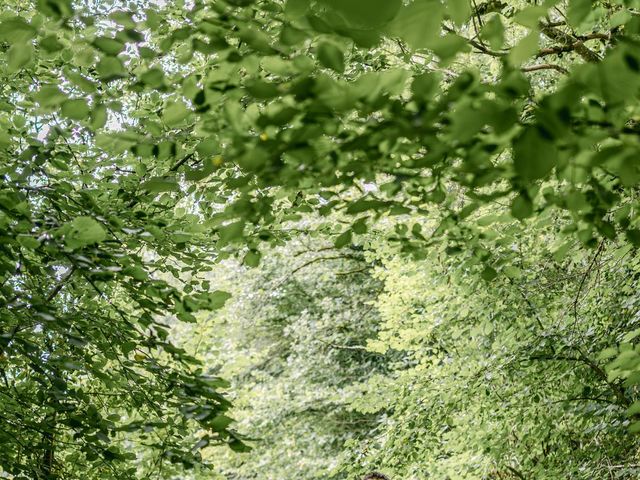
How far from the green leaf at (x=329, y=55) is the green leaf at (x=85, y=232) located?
1130 millimetres

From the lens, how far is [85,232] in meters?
2.31

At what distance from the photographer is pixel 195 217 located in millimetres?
3787

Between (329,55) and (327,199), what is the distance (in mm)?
1034

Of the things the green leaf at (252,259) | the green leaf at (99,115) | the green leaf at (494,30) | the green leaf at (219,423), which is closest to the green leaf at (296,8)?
the green leaf at (494,30)

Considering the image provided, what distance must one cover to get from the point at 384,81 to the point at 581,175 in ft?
2.28

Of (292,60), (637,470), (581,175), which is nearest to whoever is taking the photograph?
(292,60)

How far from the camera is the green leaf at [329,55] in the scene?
4.69 feet

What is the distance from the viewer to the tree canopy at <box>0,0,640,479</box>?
142 centimetres

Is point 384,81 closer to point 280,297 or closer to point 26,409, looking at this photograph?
point 26,409

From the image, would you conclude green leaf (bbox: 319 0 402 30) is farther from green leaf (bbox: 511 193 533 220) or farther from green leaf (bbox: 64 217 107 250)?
green leaf (bbox: 64 217 107 250)

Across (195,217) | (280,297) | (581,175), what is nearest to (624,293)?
(195,217)

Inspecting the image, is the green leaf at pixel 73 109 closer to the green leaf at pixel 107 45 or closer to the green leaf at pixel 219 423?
the green leaf at pixel 107 45

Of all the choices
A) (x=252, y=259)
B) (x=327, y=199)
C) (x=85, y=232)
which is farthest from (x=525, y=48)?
(x=85, y=232)

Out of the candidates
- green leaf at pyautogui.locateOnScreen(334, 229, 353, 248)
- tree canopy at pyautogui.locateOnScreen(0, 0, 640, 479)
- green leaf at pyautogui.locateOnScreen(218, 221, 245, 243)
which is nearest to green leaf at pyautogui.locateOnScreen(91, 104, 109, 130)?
tree canopy at pyautogui.locateOnScreen(0, 0, 640, 479)
